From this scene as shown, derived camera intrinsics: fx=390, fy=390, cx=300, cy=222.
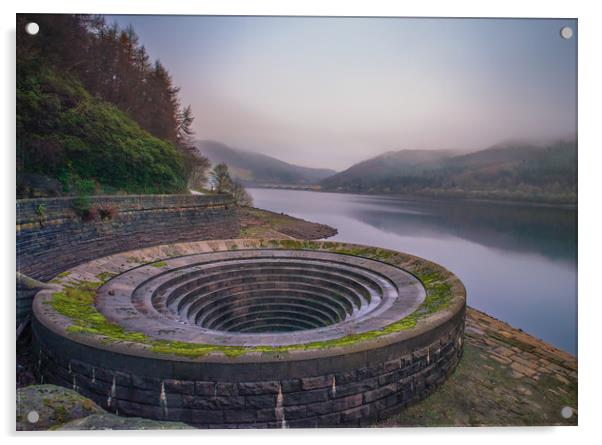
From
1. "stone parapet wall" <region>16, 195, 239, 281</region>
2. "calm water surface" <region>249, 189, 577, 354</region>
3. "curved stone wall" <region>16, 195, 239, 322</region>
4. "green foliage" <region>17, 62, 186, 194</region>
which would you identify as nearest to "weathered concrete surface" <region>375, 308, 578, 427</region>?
"calm water surface" <region>249, 189, 577, 354</region>

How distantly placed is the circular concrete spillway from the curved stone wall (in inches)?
53.7

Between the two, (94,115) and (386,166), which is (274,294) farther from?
(94,115)

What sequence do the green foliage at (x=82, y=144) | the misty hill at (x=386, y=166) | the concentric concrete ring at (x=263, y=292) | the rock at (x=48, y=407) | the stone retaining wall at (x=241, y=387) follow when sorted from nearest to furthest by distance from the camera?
1. the stone retaining wall at (x=241, y=387)
2. the rock at (x=48, y=407)
3. the concentric concrete ring at (x=263, y=292)
4. the green foliage at (x=82, y=144)
5. the misty hill at (x=386, y=166)

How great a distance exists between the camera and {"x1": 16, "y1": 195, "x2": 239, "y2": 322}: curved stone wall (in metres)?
8.87

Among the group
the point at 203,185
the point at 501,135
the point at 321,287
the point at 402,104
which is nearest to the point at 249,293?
the point at 321,287

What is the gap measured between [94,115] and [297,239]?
7004 millimetres

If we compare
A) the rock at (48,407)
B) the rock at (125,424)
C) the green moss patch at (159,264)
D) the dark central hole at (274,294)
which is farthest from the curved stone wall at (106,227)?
the dark central hole at (274,294)

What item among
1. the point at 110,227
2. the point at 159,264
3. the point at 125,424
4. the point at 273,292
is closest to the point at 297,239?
the point at 273,292

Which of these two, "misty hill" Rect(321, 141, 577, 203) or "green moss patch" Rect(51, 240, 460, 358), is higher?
"misty hill" Rect(321, 141, 577, 203)

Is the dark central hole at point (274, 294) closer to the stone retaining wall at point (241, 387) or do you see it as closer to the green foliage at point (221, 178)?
the green foliage at point (221, 178)

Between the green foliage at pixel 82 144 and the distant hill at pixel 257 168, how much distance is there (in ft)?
11.4

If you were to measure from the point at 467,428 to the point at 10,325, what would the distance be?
711 cm

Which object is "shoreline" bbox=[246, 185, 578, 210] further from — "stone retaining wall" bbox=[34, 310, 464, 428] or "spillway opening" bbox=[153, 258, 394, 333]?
"stone retaining wall" bbox=[34, 310, 464, 428]

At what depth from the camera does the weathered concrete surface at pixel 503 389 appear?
5.96 m
